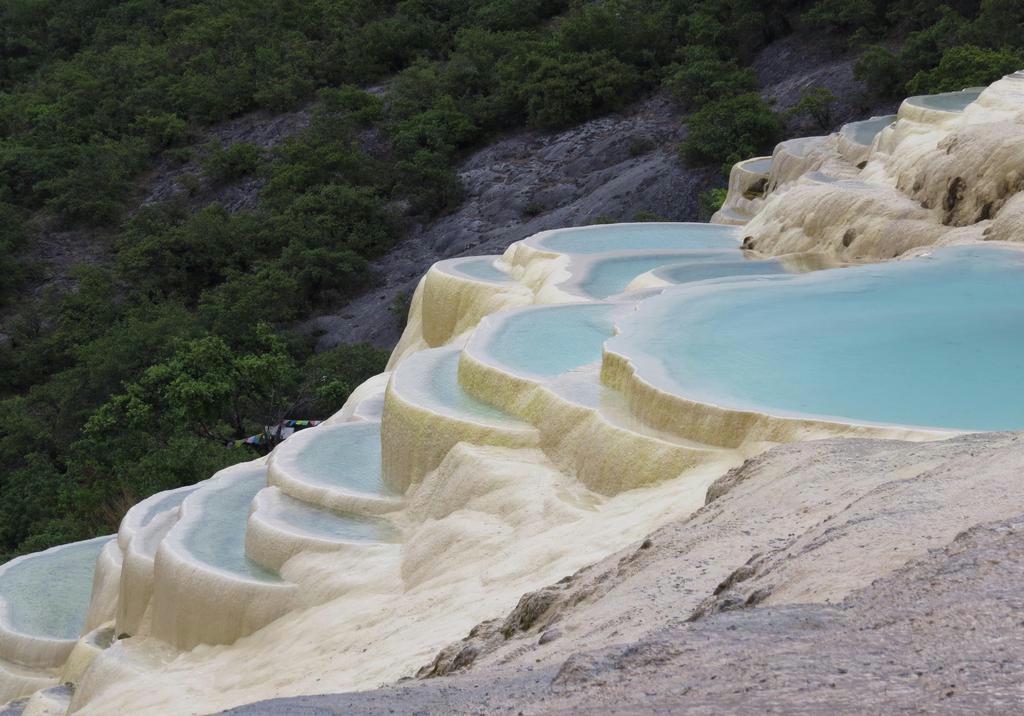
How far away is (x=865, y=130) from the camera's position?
16.4 meters

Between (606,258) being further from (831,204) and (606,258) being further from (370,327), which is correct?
(370,327)

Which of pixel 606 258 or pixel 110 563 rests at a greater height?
pixel 606 258

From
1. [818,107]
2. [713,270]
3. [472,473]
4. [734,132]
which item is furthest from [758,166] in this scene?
[472,473]

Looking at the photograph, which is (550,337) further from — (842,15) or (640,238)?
(842,15)

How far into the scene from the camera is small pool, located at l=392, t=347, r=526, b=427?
891cm

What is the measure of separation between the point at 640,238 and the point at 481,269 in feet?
6.62

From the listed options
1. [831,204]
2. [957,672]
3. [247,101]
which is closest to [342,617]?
[957,672]

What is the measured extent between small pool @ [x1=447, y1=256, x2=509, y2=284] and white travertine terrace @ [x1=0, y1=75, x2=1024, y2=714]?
88 millimetres

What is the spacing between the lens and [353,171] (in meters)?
30.2

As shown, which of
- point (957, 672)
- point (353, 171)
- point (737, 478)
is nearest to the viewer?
point (957, 672)

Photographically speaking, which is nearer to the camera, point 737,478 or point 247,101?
point 737,478

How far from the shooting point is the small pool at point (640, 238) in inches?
577

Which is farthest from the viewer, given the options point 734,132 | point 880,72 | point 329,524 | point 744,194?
point 734,132

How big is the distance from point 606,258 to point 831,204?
2196 millimetres
